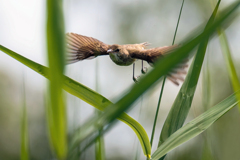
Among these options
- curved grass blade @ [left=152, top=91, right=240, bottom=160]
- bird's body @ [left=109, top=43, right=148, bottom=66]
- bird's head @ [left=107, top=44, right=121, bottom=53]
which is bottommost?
curved grass blade @ [left=152, top=91, right=240, bottom=160]

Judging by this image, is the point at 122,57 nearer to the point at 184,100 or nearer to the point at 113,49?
the point at 113,49

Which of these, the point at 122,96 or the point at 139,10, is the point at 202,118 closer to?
the point at 122,96

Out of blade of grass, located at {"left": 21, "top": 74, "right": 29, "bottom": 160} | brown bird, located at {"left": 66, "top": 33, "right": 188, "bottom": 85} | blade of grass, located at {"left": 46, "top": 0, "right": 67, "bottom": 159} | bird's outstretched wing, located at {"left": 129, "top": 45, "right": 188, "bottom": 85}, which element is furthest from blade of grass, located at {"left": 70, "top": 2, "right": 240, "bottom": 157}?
brown bird, located at {"left": 66, "top": 33, "right": 188, "bottom": 85}

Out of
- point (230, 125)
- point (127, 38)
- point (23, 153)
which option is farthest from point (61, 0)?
point (230, 125)

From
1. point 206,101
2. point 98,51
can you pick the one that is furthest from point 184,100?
point 98,51

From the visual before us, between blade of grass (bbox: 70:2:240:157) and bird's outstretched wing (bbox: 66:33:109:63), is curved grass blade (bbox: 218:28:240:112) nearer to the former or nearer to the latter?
blade of grass (bbox: 70:2:240:157)
